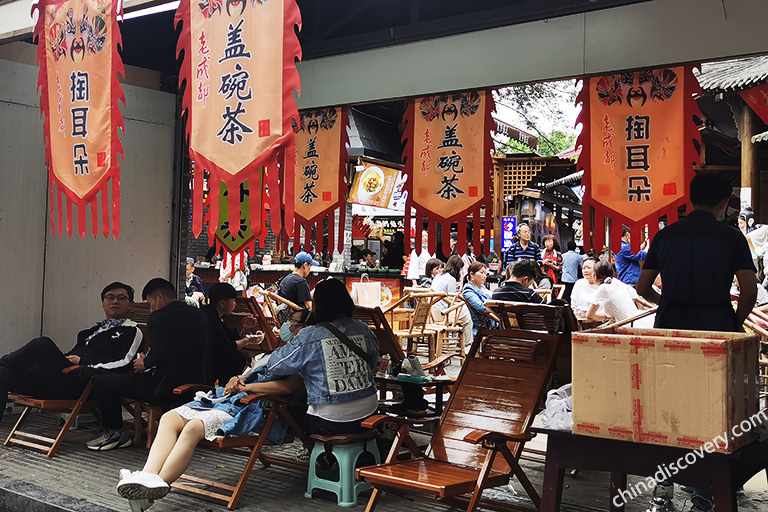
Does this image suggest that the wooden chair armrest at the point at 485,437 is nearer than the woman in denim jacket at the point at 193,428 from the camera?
Yes

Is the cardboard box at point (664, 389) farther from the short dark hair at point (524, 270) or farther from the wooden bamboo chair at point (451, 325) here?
the wooden bamboo chair at point (451, 325)

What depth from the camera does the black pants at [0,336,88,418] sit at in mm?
5770

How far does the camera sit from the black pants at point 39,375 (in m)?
5.77

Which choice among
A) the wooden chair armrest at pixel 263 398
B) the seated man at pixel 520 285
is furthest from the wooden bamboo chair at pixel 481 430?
the seated man at pixel 520 285

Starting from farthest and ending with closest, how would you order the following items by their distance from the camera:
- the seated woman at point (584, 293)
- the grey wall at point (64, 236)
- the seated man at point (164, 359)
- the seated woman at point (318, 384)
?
the seated woman at point (584, 293) → the grey wall at point (64, 236) → the seated man at point (164, 359) → the seated woman at point (318, 384)

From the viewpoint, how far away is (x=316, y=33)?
22.7ft

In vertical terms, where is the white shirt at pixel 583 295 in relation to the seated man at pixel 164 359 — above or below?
above

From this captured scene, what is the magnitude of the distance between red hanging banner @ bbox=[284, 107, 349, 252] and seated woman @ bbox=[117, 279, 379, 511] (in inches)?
87.2

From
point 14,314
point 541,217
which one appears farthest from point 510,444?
point 541,217

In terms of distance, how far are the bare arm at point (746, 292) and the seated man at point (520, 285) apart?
3.61 meters

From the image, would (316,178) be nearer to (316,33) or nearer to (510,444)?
(316,33)

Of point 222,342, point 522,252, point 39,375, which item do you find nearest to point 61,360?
point 39,375

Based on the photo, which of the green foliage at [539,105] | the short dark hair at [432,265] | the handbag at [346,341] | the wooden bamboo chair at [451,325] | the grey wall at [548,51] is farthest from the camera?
the green foliage at [539,105]

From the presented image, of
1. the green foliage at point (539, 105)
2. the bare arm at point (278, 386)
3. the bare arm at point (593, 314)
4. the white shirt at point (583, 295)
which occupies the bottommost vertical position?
the bare arm at point (278, 386)
